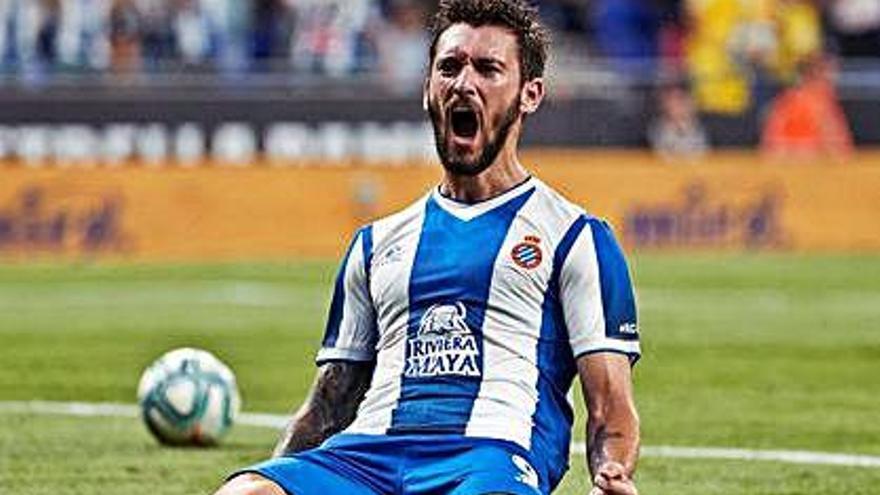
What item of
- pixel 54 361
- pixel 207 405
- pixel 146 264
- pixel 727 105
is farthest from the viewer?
pixel 727 105

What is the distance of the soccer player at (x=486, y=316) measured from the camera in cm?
650

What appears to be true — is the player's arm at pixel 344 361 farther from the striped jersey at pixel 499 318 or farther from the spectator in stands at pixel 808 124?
the spectator in stands at pixel 808 124

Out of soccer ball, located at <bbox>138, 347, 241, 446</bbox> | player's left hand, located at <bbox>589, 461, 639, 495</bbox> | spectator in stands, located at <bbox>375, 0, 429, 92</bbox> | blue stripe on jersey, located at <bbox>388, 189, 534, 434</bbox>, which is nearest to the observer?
player's left hand, located at <bbox>589, 461, 639, 495</bbox>

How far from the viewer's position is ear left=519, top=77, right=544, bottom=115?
6645mm

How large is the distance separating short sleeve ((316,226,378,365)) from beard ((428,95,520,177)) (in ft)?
1.44

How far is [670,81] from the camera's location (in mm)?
27000

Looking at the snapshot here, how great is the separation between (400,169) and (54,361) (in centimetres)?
1064

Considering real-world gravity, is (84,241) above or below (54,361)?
below

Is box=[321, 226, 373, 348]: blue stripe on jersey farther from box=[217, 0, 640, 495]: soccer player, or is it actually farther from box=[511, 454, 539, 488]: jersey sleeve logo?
box=[511, 454, 539, 488]: jersey sleeve logo

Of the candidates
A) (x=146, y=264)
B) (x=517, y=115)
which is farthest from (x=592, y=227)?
(x=146, y=264)

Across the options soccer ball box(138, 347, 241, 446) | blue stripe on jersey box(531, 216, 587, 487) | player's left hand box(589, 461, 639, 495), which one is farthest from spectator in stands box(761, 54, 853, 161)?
player's left hand box(589, 461, 639, 495)

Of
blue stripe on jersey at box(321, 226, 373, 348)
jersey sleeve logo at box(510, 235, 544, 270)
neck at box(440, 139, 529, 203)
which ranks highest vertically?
neck at box(440, 139, 529, 203)

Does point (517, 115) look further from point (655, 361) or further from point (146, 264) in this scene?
point (146, 264)

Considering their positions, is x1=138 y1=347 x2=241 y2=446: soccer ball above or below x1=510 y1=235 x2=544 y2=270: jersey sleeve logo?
below
